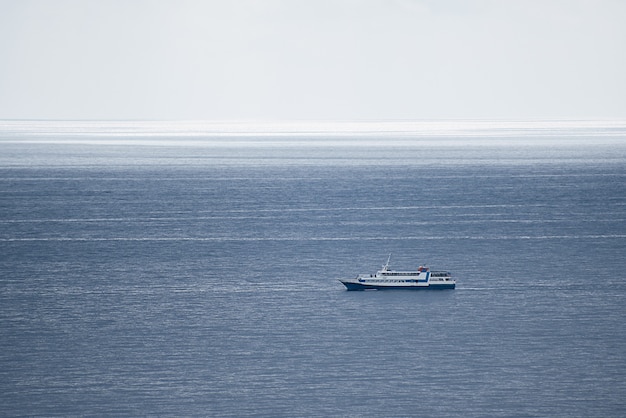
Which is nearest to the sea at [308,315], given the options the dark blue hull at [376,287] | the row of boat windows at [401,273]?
the dark blue hull at [376,287]

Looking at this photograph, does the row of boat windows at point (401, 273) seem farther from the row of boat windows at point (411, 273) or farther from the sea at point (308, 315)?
the sea at point (308, 315)

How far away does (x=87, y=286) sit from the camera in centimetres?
8181

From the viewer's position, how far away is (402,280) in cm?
8188

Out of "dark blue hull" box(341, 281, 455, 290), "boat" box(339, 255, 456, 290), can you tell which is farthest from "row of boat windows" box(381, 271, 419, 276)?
"dark blue hull" box(341, 281, 455, 290)

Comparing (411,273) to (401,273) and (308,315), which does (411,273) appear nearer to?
(401,273)

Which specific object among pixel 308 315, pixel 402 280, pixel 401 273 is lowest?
pixel 308 315

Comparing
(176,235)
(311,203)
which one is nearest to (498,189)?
(311,203)

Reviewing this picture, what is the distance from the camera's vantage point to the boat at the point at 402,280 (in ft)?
264

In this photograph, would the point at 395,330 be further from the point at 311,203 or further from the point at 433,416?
the point at 311,203

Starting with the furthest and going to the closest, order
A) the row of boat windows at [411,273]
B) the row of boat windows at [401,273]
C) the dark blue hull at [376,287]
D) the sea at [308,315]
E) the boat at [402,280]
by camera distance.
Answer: the row of boat windows at [411,273]
the row of boat windows at [401,273]
the boat at [402,280]
the dark blue hull at [376,287]
the sea at [308,315]

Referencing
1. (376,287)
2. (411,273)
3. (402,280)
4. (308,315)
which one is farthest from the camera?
(402,280)

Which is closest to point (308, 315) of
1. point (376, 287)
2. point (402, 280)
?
point (376, 287)

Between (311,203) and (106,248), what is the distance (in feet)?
164

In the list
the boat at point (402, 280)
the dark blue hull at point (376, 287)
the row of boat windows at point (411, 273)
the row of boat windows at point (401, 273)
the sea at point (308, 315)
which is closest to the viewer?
the sea at point (308, 315)
